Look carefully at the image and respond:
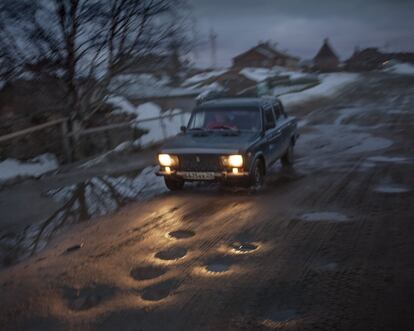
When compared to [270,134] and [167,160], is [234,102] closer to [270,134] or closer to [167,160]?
[270,134]

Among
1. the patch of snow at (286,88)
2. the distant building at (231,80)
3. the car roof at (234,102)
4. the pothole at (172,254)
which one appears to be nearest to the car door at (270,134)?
the car roof at (234,102)

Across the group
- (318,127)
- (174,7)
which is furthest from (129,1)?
(318,127)

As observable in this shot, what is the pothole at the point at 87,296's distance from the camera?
4.22 m

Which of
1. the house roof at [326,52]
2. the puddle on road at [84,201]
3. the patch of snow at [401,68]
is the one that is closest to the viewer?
the puddle on road at [84,201]

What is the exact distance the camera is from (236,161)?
8.07 m

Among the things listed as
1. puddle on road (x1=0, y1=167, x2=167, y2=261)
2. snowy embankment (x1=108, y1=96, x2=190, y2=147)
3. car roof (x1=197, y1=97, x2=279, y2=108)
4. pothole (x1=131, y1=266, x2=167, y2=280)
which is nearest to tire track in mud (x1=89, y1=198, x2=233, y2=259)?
pothole (x1=131, y1=266, x2=167, y2=280)

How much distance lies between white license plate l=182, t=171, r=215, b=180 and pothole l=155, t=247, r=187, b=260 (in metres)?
2.74

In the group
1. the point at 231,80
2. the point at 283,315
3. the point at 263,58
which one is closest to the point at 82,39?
the point at 283,315

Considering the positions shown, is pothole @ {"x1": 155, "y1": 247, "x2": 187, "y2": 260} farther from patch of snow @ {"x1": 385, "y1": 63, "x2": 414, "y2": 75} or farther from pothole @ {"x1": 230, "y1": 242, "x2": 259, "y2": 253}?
patch of snow @ {"x1": 385, "y1": 63, "x2": 414, "y2": 75}

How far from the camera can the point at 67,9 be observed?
37.5ft

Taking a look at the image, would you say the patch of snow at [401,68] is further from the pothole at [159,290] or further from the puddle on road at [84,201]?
the pothole at [159,290]

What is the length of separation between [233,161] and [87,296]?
166 inches

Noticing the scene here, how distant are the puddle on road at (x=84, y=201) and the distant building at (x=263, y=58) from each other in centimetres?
8751

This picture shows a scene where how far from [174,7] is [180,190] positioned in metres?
6.34
